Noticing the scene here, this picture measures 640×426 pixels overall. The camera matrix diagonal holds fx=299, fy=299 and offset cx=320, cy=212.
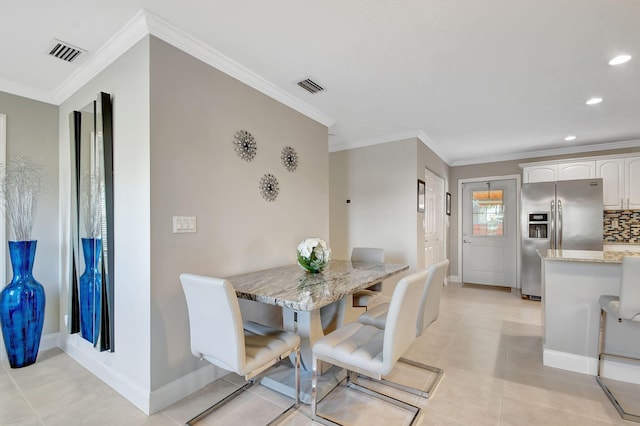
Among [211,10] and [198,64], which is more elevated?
[211,10]

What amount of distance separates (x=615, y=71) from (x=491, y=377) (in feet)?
8.79

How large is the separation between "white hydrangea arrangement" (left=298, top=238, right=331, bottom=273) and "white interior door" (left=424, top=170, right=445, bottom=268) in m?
2.59

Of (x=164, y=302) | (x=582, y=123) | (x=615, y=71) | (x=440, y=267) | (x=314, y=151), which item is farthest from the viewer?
(x=582, y=123)

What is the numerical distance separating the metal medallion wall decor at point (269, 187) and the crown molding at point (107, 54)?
1.30 meters

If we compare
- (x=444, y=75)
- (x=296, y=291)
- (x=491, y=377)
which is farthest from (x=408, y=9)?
(x=491, y=377)

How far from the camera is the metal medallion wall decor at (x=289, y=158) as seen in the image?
2923mm

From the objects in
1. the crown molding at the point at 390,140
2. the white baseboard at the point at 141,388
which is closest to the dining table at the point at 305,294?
the white baseboard at the point at 141,388

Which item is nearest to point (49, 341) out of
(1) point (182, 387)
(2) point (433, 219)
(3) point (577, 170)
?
(1) point (182, 387)

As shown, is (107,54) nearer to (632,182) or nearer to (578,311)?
(578,311)

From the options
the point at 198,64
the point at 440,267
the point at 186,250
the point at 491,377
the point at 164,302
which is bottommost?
the point at 491,377

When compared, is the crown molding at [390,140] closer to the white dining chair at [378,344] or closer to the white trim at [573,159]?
the white trim at [573,159]

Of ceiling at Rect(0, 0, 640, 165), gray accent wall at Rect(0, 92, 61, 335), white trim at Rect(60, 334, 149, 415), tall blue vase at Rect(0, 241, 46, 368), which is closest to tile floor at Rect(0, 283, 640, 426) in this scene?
white trim at Rect(60, 334, 149, 415)

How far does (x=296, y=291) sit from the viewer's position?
5.90 feet

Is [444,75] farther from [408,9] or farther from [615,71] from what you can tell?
[615,71]
